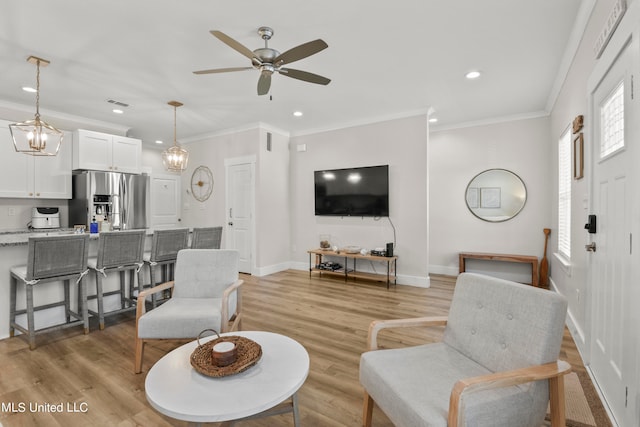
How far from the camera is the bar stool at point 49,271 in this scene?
8.29 feet

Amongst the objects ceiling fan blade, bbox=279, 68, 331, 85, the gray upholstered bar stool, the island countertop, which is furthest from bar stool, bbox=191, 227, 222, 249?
ceiling fan blade, bbox=279, 68, 331, 85

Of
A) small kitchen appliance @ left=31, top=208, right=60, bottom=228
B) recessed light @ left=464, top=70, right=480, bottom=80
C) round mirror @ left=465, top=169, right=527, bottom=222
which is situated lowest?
small kitchen appliance @ left=31, top=208, right=60, bottom=228

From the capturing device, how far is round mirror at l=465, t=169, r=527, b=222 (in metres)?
4.85

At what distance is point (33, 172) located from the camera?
4.57 meters

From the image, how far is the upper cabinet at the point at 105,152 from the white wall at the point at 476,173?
5.45m

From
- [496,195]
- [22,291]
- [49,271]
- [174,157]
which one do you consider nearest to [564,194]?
[496,195]

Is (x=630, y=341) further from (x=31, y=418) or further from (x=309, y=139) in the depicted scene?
(x=309, y=139)

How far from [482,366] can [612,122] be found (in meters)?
1.71

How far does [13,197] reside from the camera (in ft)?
14.5

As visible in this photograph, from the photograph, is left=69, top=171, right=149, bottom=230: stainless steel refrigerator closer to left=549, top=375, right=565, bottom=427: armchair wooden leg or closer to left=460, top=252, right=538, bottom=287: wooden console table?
left=549, top=375, right=565, bottom=427: armchair wooden leg

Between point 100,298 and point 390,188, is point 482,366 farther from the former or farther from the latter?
point 390,188

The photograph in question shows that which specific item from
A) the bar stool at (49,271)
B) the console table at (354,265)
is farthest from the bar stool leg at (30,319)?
the console table at (354,265)

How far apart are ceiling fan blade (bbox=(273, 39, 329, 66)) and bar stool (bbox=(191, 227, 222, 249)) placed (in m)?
2.24

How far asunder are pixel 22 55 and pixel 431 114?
16.6 feet
